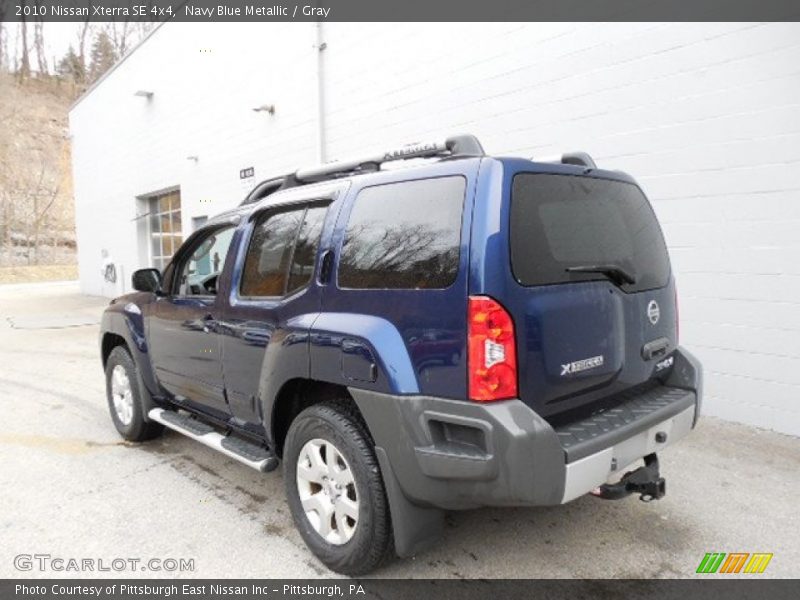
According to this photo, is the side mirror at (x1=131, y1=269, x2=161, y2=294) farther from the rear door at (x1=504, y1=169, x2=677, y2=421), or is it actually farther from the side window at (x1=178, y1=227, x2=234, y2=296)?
the rear door at (x1=504, y1=169, x2=677, y2=421)

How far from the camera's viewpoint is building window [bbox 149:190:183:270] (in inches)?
598

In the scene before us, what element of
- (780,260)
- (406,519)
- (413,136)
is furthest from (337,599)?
(413,136)

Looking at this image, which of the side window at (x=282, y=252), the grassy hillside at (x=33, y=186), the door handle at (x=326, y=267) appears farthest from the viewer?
the grassy hillside at (x=33, y=186)

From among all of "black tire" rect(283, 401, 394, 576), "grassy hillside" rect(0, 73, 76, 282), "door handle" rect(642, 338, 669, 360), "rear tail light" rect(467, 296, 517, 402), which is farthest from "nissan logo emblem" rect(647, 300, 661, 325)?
"grassy hillside" rect(0, 73, 76, 282)

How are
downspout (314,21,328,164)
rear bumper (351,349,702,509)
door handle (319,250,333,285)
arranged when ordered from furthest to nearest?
downspout (314,21,328,164), door handle (319,250,333,285), rear bumper (351,349,702,509)

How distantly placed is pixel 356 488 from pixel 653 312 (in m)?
1.76

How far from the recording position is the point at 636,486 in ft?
8.89

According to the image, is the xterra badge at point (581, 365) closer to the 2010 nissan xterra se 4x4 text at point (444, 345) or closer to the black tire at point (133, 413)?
the 2010 nissan xterra se 4x4 text at point (444, 345)

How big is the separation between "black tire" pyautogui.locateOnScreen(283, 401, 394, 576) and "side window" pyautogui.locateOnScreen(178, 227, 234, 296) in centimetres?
159

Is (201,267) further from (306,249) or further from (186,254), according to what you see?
(306,249)

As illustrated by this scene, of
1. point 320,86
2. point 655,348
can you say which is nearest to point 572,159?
point 655,348

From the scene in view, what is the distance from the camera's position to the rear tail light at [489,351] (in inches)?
89.2

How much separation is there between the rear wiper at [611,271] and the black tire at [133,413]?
3.51 metres

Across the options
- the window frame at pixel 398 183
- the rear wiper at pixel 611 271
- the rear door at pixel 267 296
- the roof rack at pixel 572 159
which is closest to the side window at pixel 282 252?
the rear door at pixel 267 296
